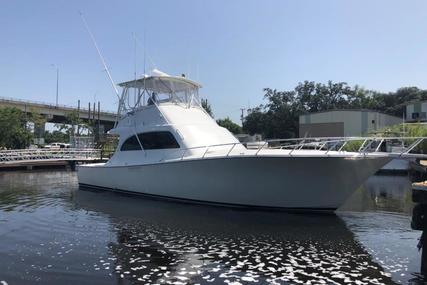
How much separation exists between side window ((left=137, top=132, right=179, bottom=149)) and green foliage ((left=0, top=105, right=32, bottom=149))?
142 ft

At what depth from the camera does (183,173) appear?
611 inches

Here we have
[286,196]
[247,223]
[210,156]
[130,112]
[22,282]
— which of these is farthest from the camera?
[130,112]

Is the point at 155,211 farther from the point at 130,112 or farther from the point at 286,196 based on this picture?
the point at 130,112

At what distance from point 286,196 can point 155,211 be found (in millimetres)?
4414

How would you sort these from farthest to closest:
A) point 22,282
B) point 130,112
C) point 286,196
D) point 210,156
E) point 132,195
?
point 130,112 < point 132,195 < point 210,156 < point 286,196 < point 22,282

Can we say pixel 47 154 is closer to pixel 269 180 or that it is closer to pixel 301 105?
pixel 269 180

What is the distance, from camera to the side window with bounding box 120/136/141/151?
1848 centimetres

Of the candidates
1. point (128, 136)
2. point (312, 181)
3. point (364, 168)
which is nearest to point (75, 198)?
point (128, 136)

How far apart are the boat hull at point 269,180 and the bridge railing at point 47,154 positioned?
25.0 metres

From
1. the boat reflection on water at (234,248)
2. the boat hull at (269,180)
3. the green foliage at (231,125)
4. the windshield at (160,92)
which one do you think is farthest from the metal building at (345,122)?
the boat reflection on water at (234,248)

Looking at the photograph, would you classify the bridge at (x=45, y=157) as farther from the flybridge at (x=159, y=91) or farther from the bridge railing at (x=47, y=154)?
the flybridge at (x=159, y=91)

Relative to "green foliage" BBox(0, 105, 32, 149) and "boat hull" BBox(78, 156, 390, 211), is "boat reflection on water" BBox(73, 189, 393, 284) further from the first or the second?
"green foliage" BBox(0, 105, 32, 149)

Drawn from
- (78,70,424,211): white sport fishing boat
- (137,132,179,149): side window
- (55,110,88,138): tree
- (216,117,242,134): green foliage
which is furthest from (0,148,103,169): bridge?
(216,117,242,134): green foliage

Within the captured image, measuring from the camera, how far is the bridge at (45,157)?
3750 cm
